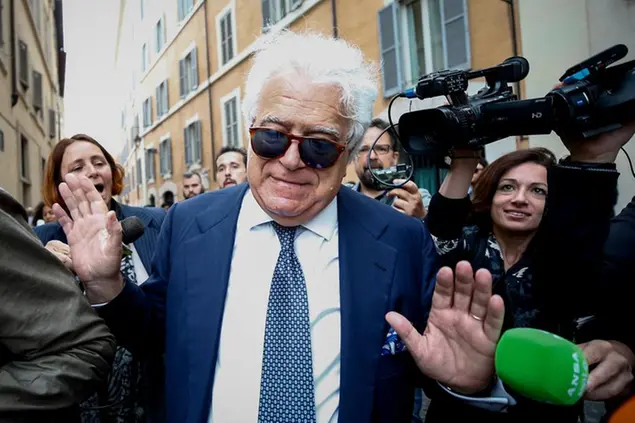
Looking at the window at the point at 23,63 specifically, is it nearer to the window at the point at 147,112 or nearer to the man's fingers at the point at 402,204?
the man's fingers at the point at 402,204

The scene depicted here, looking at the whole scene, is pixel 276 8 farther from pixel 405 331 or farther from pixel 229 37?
pixel 405 331

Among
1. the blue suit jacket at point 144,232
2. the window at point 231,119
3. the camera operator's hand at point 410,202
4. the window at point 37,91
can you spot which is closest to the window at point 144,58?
the window at point 231,119

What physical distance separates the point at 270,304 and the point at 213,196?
43 cm

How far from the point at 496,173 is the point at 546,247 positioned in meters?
1.09

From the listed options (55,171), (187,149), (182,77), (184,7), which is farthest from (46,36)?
(55,171)

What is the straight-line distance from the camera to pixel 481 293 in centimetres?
131

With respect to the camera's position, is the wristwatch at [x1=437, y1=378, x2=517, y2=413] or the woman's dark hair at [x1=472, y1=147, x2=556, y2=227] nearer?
the wristwatch at [x1=437, y1=378, x2=517, y2=413]

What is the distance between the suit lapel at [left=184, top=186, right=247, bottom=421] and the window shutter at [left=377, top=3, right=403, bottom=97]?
265 inches

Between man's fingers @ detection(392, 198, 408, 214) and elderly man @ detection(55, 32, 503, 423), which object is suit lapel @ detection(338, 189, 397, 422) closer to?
Result: elderly man @ detection(55, 32, 503, 423)

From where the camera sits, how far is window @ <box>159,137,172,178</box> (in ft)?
64.4

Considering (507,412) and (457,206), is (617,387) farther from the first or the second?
(457,206)

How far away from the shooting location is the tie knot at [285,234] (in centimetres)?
164

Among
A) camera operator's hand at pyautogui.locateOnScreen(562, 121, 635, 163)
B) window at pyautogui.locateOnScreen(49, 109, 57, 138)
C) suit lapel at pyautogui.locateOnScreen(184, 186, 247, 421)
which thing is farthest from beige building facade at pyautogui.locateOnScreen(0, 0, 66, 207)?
camera operator's hand at pyautogui.locateOnScreen(562, 121, 635, 163)

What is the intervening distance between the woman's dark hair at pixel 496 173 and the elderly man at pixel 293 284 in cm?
85
